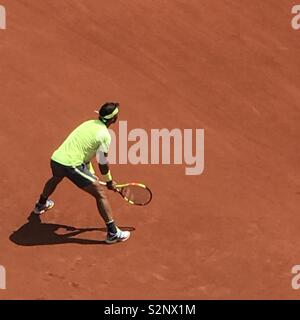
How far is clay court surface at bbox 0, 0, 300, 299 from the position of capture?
8727 mm

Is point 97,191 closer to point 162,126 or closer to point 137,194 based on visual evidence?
point 137,194

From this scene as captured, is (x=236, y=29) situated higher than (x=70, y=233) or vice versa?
(x=236, y=29)

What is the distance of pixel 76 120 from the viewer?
36.7 feet

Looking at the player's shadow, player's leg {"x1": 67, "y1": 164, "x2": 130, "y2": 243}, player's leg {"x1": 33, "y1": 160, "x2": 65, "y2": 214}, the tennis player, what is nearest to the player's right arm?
the tennis player

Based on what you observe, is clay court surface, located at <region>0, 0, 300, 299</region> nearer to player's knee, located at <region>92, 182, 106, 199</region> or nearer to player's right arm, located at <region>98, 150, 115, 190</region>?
player's knee, located at <region>92, 182, 106, 199</region>

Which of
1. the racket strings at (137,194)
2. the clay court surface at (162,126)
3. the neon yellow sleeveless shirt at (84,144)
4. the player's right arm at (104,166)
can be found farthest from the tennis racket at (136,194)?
the neon yellow sleeveless shirt at (84,144)

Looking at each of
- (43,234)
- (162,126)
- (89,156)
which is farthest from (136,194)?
(162,126)

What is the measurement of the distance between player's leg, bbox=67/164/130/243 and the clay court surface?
31 cm

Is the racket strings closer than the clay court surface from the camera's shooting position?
No

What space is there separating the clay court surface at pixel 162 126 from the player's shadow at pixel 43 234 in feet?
0.07

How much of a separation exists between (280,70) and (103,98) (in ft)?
10.8

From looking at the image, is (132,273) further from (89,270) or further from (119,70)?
(119,70)

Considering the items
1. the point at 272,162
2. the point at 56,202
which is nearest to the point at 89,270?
the point at 56,202

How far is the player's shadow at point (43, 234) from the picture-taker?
9.13m
